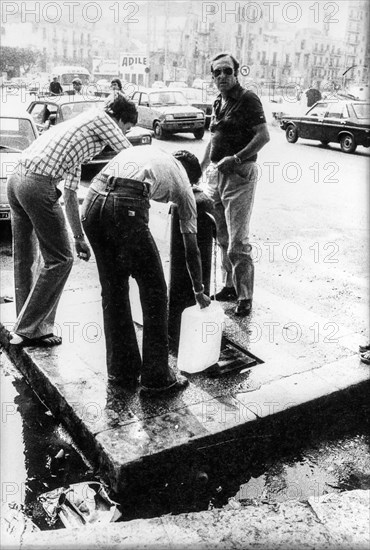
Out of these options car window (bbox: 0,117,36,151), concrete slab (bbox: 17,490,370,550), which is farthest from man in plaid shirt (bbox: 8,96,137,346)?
car window (bbox: 0,117,36,151)

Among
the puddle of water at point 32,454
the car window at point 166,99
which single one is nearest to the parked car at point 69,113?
the car window at point 166,99

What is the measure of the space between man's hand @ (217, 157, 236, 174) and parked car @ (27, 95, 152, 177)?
7.51m

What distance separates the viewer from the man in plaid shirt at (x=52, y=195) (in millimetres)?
3639

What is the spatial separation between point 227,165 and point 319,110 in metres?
15.2

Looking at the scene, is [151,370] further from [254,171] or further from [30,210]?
[254,171]

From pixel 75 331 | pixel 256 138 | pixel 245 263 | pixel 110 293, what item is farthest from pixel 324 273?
pixel 110 293

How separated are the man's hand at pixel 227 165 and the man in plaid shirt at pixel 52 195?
105 cm

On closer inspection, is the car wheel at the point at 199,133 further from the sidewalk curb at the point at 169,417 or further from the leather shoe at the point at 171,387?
the leather shoe at the point at 171,387

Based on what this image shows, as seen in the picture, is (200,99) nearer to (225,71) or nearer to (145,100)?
(145,100)

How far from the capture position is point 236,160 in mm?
4555

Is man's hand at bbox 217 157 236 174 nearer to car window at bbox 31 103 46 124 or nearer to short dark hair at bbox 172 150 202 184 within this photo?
short dark hair at bbox 172 150 202 184

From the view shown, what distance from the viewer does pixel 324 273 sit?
6695 mm

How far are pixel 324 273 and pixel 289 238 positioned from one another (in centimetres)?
157

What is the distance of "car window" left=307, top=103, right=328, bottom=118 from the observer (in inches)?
718
